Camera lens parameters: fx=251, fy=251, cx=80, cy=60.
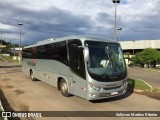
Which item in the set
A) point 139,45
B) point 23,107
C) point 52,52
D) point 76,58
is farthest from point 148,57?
point 23,107

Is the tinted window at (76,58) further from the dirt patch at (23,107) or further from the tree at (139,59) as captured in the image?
the tree at (139,59)

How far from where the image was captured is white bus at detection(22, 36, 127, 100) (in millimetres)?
10867

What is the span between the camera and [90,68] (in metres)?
10.9

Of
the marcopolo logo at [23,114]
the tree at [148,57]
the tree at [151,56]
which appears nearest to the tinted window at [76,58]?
the marcopolo logo at [23,114]

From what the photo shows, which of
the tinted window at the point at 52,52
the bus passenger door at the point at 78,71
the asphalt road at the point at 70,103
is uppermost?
the tinted window at the point at 52,52

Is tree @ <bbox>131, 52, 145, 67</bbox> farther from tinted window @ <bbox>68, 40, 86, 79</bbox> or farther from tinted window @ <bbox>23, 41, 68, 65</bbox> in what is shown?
tinted window @ <bbox>68, 40, 86, 79</bbox>

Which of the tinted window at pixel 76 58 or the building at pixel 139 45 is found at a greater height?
the building at pixel 139 45

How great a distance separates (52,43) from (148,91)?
260 inches

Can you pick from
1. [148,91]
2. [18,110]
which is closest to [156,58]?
[148,91]

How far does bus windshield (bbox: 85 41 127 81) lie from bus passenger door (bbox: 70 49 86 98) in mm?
464

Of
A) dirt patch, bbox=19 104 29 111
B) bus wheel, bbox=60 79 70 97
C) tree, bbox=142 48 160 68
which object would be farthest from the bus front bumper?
tree, bbox=142 48 160 68

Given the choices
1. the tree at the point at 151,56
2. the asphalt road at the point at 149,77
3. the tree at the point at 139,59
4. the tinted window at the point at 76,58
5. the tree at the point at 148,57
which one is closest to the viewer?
the tinted window at the point at 76,58

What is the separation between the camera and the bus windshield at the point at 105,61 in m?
10.9

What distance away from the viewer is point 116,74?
11.5 m
